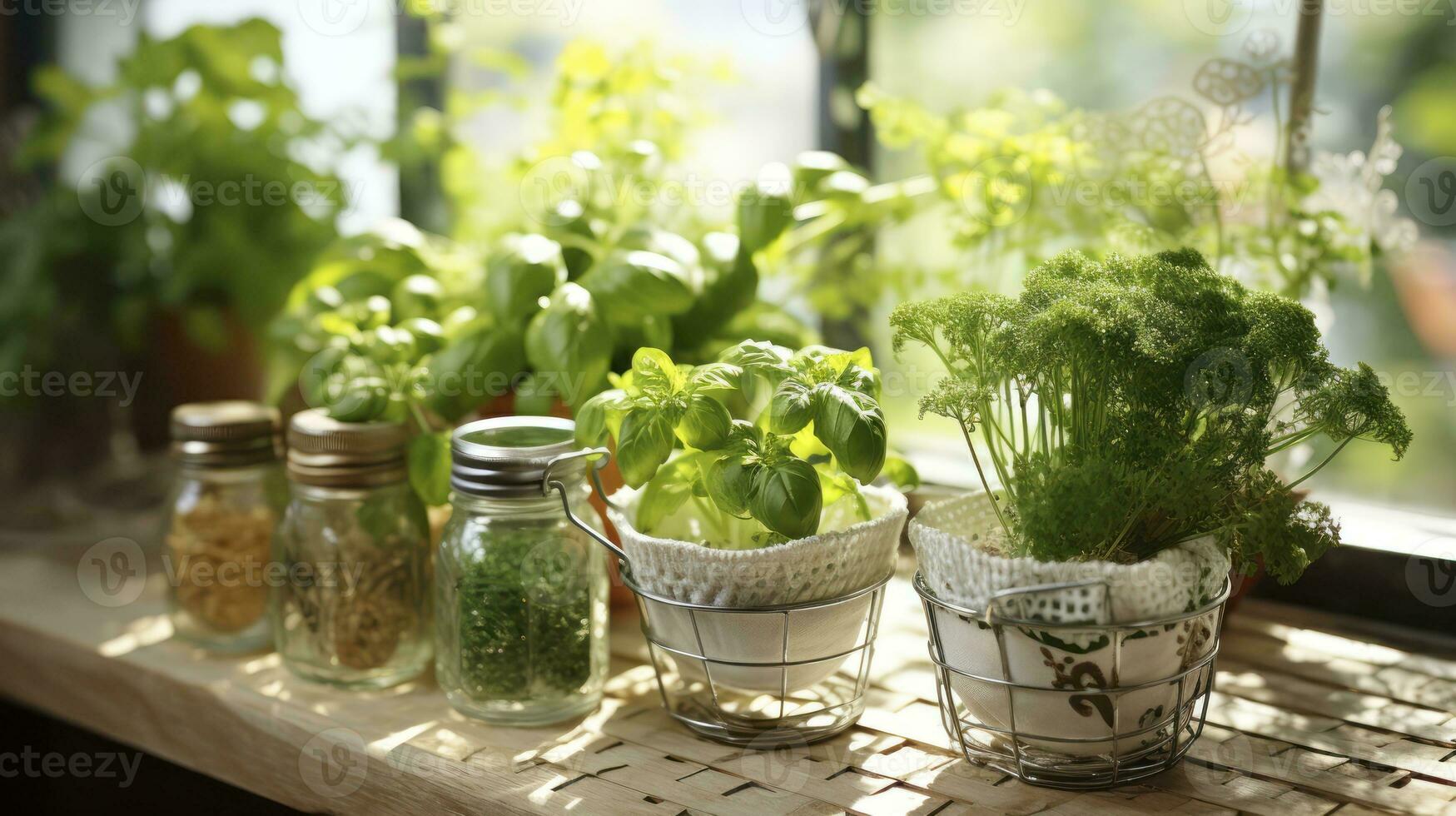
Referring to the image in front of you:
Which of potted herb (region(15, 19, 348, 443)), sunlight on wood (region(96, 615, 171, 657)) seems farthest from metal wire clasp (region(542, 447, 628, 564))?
potted herb (region(15, 19, 348, 443))

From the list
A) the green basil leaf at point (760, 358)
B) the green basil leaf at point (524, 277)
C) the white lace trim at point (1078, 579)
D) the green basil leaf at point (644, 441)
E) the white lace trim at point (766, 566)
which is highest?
the green basil leaf at point (524, 277)

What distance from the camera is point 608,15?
1.38m

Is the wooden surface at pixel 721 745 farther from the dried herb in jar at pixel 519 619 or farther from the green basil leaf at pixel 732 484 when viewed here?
the green basil leaf at pixel 732 484

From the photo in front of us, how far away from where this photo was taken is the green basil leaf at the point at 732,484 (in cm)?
68

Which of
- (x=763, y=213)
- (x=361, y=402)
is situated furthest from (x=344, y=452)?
(x=763, y=213)

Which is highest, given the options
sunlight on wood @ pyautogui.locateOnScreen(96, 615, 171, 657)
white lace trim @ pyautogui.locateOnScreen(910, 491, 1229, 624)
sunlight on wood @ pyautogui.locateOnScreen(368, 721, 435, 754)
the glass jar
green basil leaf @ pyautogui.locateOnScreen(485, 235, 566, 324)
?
green basil leaf @ pyautogui.locateOnScreen(485, 235, 566, 324)

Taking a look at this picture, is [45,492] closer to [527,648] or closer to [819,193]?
[527,648]

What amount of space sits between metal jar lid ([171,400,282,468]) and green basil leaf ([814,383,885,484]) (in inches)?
19.7

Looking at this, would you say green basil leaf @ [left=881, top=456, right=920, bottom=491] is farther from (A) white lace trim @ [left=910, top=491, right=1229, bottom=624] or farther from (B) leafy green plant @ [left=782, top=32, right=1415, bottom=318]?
(B) leafy green plant @ [left=782, top=32, right=1415, bottom=318]

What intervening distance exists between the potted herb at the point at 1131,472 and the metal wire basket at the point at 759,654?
86 millimetres

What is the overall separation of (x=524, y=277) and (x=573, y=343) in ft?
0.25

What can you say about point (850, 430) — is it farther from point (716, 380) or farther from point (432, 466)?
point (432, 466)

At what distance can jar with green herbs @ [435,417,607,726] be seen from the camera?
0.75 meters

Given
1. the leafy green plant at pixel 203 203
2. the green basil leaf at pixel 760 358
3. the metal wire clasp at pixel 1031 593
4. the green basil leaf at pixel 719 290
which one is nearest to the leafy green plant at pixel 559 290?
the green basil leaf at pixel 719 290
